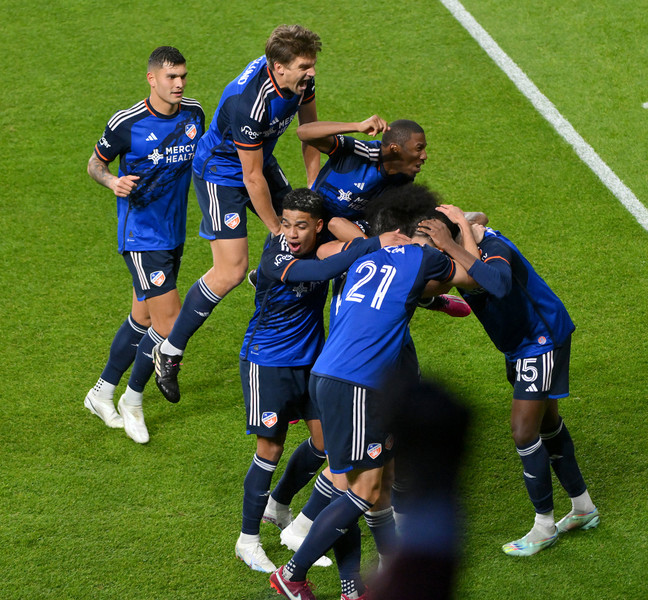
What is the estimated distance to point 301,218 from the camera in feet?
15.2

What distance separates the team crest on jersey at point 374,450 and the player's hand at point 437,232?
977 millimetres

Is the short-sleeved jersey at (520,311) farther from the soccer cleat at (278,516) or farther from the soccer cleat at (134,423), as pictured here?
the soccer cleat at (134,423)

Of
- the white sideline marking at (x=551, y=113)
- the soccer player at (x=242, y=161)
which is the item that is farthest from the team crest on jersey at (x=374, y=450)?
the white sideline marking at (x=551, y=113)

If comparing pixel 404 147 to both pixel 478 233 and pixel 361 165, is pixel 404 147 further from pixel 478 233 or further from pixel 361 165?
pixel 478 233

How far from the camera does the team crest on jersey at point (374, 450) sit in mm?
4297

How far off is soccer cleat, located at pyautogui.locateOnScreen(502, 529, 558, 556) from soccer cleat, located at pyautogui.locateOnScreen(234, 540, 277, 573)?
1.29 m

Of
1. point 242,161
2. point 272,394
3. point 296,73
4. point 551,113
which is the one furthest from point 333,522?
point 551,113

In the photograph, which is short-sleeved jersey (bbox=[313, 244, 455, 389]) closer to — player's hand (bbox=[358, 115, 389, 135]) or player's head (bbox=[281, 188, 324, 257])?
player's head (bbox=[281, 188, 324, 257])

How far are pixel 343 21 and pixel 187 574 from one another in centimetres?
773

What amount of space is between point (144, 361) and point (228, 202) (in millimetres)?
1289

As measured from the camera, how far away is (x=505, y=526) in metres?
5.30

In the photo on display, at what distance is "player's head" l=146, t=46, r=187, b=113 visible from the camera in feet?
19.3

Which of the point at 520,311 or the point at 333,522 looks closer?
the point at 333,522

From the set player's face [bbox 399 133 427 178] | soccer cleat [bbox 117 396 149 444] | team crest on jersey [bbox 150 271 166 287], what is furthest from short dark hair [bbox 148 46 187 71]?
soccer cleat [bbox 117 396 149 444]
